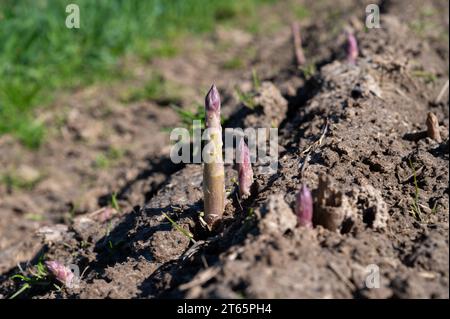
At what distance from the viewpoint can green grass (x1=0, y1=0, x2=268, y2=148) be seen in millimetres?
5535

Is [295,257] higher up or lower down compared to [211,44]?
lower down

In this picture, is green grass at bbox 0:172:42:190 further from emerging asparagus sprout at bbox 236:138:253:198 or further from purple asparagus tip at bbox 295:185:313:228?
purple asparagus tip at bbox 295:185:313:228

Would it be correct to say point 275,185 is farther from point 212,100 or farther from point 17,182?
point 17,182

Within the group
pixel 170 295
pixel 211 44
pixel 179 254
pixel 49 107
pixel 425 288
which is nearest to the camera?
pixel 425 288

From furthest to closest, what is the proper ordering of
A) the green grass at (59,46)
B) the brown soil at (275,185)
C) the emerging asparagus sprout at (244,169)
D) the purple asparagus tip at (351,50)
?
the green grass at (59,46) → the purple asparagus tip at (351,50) → the emerging asparagus sprout at (244,169) → the brown soil at (275,185)

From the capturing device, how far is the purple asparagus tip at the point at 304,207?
237 centimetres

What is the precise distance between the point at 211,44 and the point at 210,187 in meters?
4.18

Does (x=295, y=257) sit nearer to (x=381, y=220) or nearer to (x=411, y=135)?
(x=381, y=220)

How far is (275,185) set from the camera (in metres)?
2.88

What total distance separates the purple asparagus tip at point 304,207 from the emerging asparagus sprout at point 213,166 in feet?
1.33

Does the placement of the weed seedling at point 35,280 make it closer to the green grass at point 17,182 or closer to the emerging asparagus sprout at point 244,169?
the emerging asparagus sprout at point 244,169

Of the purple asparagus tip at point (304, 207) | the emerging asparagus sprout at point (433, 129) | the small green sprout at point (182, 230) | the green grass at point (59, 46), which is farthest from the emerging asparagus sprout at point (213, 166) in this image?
the green grass at point (59, 46)

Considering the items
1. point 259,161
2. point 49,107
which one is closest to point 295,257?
point 259,161
